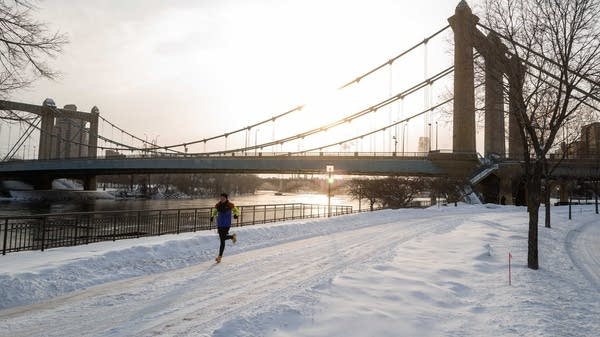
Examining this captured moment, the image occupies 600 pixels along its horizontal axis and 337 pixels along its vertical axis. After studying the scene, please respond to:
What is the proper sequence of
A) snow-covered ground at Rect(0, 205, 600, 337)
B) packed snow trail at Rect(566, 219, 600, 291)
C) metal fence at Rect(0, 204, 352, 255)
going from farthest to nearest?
metal fence at Rect(0, 204, 352, 255) → packed snow trail at Rect(566, 219, 600, 291) → snow-covered ground at Rect(0, 205, 600, 337)

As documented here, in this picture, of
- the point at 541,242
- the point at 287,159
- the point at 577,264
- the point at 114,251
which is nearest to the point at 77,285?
the point at 114,251

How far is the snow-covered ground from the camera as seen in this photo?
5.70 m

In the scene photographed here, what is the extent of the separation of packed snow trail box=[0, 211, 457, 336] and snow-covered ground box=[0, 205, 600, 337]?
1.0 inches

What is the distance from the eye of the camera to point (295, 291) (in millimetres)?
7238

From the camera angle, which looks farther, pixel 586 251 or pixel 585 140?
pixel 585 140

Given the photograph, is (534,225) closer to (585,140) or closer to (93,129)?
(585,140)

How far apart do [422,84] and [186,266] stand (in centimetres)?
4841

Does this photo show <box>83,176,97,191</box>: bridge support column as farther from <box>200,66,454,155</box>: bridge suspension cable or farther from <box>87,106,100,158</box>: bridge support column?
<box>200,66,454,155</box>: bridge suspension cable

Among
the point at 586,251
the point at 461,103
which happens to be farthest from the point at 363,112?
the point at 586,251

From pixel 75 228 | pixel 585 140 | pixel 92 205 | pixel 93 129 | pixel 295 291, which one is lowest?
pixel 92 205

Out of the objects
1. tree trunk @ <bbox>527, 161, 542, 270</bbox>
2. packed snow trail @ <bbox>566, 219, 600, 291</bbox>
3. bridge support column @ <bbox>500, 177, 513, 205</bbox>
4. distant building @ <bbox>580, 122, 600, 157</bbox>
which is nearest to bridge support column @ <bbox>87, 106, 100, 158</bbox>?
bridge support column @ <bbox>500, 177, 513, 205</bbox>

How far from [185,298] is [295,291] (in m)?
1.77

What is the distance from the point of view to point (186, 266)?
9.98m

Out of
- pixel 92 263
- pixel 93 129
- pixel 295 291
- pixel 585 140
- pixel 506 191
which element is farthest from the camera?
pixel 93 129
